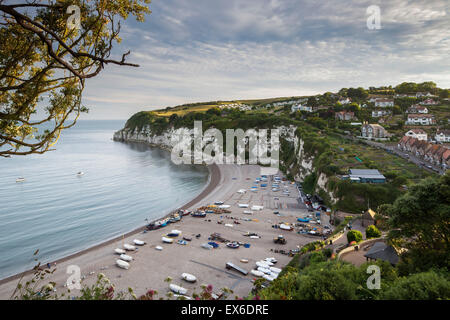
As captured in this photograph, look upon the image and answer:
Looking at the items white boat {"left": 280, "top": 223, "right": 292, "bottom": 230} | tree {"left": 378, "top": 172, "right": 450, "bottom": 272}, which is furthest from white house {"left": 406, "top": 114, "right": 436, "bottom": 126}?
tree {"left": 378, "top": 172, "right": 450, "bottom": 272}

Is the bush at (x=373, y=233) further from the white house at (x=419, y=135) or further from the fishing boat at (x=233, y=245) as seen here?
the white house at (x=419, y=135)

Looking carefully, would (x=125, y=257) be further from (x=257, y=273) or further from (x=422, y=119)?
(x=422, y=119)

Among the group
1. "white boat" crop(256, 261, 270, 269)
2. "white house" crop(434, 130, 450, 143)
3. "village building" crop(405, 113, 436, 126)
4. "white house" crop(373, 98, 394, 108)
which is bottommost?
"white boat" crop(256, 261, 270, 269)

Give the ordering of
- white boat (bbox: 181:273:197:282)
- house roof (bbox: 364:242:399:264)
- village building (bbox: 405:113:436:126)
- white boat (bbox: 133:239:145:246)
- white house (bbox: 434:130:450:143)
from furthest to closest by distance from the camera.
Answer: village building (bbox: 405:113:436:126) < white house (bbox: 434:130:450:143) < white boat (bbox: 133:239:145:246) < white boat (bbox: 181:273:197:282) < house roof (bbox: 364:242:399:264)

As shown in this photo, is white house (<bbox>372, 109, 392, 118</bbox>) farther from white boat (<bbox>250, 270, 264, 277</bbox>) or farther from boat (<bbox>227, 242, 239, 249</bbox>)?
white boat (<bbox>250, 270, 264, 277</bbox>)

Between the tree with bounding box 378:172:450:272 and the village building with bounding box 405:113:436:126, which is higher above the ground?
the village building with bounding box 405:113:436:126
